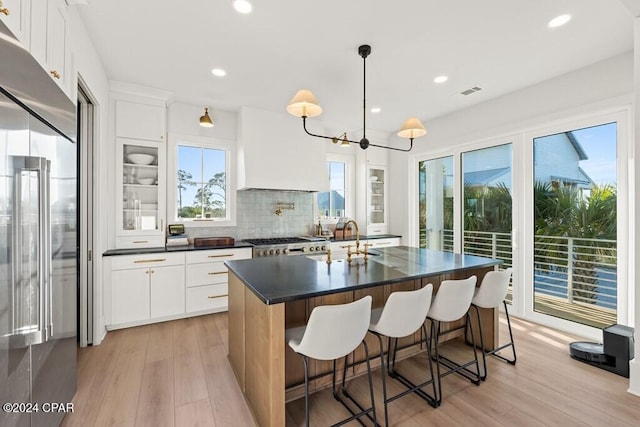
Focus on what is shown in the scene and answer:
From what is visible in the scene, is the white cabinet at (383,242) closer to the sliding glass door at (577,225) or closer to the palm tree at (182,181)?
the sliding glass door at (577,225)

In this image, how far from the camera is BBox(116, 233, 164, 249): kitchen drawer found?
346 centimetres

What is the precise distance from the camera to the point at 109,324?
3148 mm

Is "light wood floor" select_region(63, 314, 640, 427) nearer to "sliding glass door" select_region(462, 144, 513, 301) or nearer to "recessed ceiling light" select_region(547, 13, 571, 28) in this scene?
"sliding glass door" select_region(462, 144, 513, 301)

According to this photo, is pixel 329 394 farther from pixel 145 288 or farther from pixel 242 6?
pixel 242 6

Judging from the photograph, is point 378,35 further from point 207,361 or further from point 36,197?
point 207,361

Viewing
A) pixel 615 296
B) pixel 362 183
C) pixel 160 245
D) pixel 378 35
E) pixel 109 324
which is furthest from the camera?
pixel 362 183

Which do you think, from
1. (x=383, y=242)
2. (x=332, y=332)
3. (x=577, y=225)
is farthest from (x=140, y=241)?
(x=577, y=225)

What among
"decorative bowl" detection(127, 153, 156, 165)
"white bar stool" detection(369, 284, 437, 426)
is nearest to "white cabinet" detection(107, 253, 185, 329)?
"decorative bowl" detection(127, 153, 156, 165)

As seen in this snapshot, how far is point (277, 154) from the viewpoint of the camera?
4219 mm

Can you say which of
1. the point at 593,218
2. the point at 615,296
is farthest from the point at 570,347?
the point at 593,218

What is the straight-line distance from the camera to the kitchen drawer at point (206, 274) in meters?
3.57

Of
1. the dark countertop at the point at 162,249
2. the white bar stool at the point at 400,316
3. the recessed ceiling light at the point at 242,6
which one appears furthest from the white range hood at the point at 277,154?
the white bar stool at the point at 400,316

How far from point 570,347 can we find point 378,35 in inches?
129

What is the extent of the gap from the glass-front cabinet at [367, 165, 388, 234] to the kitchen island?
2.60m
